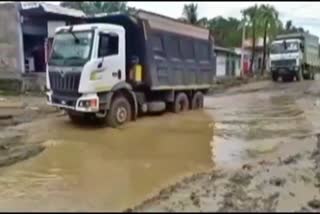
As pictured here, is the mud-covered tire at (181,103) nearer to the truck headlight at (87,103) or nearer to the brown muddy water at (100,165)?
the brown muddy water at (100,165)

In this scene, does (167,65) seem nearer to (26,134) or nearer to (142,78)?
(142,78)

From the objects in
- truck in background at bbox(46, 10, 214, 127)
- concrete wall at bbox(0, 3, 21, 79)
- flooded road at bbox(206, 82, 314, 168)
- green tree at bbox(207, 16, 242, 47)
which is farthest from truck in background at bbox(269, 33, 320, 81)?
green tree at bbox(207, 16, 242, 47)

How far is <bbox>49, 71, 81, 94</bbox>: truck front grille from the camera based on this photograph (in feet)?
41.1

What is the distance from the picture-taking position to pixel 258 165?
320 inches

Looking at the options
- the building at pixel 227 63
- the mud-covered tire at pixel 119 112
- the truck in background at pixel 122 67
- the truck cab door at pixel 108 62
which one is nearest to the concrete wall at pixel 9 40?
the truck in background at pixel 122 67

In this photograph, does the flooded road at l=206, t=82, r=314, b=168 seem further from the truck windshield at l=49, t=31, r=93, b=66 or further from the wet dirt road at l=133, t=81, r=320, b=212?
the truck windshield at l=49, t=31, r=93, b=66

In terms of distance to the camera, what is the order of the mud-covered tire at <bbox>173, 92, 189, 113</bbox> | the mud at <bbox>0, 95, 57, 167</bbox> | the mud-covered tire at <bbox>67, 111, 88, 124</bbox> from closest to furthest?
the mud at <bbox>0, 95, 57, 167</bbox>
the mud-covered tire at <bbox>67, 111, 88, 124</bbox>
the mud-covered tire at <bbox>173, 92, 189, 113</bbox>

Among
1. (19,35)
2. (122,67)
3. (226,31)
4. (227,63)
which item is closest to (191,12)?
(227,63)

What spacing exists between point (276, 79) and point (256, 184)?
28524 millimetres

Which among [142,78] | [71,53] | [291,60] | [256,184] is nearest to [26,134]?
[71,53]

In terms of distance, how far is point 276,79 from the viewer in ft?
111

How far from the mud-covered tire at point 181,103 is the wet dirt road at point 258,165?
968mm

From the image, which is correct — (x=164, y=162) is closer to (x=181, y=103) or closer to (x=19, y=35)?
(x=181, y=103)

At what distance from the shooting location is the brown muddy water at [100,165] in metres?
6.62
